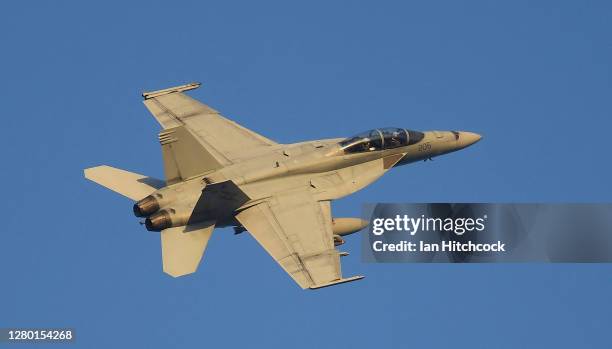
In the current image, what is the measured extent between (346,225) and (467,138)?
765 centimetres

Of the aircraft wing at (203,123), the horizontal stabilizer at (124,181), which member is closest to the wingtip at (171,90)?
the aircraft wing at (203,123)

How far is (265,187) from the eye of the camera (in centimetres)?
5519

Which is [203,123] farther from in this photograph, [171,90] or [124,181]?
[124,181]

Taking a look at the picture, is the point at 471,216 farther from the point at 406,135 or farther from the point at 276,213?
the point at 276,213

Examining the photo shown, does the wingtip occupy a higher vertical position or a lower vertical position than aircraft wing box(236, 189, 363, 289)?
higher

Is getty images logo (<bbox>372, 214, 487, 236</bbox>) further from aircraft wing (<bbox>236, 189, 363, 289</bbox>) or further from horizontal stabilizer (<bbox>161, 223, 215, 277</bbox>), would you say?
horizontal stabilizer (<bbox>161, 223, 215, 277</bbox>)

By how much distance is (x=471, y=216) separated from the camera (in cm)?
5734

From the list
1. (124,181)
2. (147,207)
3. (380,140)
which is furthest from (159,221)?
(380,140)

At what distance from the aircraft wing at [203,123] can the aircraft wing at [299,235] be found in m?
3.19

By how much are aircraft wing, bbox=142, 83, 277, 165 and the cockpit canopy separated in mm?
3374

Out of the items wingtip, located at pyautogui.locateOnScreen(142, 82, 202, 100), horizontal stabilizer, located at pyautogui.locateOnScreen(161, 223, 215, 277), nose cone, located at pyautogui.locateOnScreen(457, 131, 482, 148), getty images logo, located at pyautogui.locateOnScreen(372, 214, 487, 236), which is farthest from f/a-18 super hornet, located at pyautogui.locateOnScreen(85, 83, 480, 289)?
wingtip, located at pyautogui.locateOnScreen(142, 82, 202, 100)

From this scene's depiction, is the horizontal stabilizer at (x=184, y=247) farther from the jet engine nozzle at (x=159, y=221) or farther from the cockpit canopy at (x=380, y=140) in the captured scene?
the cockpit canopy at (x=380, y=140)

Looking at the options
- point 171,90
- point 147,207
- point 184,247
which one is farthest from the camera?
point 171,90

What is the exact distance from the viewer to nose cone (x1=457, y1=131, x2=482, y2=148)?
197 ft
